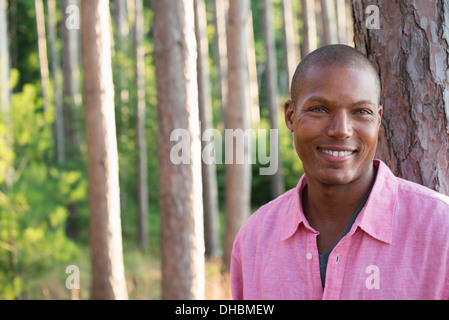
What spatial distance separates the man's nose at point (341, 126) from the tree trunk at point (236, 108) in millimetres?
7858

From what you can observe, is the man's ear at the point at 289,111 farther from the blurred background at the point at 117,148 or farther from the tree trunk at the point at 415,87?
the blurred background at the point at 117,148

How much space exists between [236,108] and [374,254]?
8.03m

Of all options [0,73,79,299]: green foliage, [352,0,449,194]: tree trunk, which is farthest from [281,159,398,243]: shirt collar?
[0,73,79,299]: green foliage

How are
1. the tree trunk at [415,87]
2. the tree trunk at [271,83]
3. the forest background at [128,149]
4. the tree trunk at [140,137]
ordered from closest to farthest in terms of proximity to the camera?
the tree trunk at [415,87] → the forest background at [128,149] → the tree trunk at [140,137] → the tree trunk at [271,83]

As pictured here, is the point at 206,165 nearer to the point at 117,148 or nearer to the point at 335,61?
the point at 117,148

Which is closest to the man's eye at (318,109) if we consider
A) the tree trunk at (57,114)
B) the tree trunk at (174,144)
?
the tree trunk at (174,144)

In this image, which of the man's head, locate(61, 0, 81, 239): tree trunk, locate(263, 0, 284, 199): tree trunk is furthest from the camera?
locate(61, 0, 81, 239): tree trunk

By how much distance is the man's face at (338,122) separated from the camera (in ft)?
A: 6.00

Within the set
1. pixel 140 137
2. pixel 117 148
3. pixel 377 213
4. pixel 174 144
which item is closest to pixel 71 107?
pixel 117 148

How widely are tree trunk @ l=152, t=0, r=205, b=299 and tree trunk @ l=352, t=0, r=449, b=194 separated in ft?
11.4

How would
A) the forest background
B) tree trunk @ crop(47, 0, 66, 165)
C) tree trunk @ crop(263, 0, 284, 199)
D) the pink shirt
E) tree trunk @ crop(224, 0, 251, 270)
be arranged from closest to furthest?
the pink shirt < the forest background < tree trunk @ crop(224, 0, 251, 270) < tree trunk @ crop(263, 0, 284, 199) < tree trunk @ crop(47, 0, 66, 165)

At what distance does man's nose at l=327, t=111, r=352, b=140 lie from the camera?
1820 millimetres

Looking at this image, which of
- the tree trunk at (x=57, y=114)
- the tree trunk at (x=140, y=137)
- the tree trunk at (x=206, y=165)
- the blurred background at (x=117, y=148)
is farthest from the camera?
the tree trunk at (x=57, y=114)

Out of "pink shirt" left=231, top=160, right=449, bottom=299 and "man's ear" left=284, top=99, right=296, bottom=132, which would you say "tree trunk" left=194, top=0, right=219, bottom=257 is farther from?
"pink shirt" left=231, top=160, right=449, bottom=299
